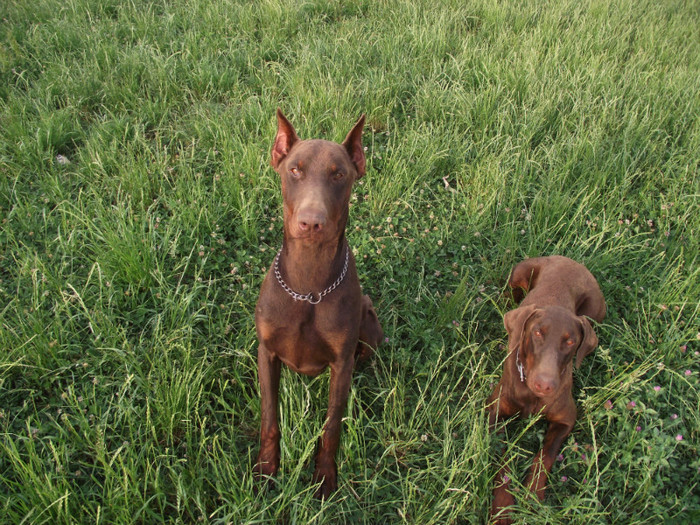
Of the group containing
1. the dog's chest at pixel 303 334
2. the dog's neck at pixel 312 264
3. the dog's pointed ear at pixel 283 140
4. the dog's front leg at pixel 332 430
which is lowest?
the dog's front leg at pixel 332 430

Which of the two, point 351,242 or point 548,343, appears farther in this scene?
point 351,242

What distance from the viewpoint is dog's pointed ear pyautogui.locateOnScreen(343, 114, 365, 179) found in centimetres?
225

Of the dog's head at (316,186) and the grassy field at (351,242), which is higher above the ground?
the dog's head at (316,186)

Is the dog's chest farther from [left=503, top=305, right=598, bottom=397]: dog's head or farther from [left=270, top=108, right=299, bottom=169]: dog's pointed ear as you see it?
[left=503, top=305, right=598, bottom=397]: dog's head

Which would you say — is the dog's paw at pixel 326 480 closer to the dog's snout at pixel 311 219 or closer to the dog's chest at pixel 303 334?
the dog's chest at pixel 303 334

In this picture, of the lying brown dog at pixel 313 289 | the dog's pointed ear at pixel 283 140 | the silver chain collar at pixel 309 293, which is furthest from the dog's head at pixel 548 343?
the dog's pointed ear at pixel 283 140

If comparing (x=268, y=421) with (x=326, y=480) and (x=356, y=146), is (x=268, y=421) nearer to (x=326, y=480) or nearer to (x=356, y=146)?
(x=326, y=480)

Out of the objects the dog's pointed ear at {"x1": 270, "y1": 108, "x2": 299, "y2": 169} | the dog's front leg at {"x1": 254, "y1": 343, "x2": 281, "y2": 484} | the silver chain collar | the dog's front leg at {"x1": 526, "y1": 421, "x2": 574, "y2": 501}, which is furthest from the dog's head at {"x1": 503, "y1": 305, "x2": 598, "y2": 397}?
the dog's pointed ear at {"x1": 270, "y1": 108, "x2": 299, "y2": 169}

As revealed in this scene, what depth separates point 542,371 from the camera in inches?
94.2

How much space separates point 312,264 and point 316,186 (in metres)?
0.35

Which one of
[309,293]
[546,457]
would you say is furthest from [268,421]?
[546,457]

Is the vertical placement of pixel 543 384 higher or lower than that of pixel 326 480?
higher

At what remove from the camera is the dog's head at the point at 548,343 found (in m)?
2.39

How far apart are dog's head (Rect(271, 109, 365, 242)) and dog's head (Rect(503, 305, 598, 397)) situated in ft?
3.50
